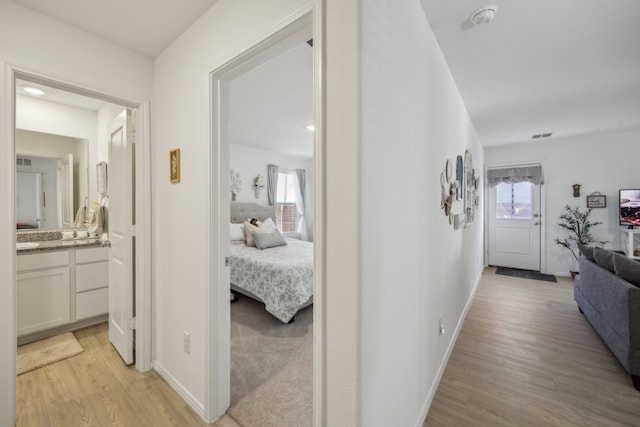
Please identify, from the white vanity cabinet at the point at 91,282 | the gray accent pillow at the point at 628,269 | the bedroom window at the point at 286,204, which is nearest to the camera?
the gray accent pillow at the point at 628,269

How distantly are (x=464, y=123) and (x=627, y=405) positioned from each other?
2.62 m

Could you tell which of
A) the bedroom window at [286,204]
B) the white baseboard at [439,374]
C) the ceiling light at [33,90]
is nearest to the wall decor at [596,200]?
the white baseboard at [439,374]

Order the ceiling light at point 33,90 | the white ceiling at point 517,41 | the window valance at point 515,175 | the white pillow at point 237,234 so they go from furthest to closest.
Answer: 1. the window valance at point 515,175
2. the white pillow at point 237,234
3. the ceiling light at point 33,90
4. the white ceiling at point 517,41

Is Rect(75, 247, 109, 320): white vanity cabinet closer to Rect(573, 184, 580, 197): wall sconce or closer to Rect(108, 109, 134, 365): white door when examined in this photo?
Rect(108, 109, 134, 365): white door

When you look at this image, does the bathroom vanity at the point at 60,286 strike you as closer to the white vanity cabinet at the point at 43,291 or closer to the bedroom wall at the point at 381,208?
the white vanity cabinet at the point at 43,291

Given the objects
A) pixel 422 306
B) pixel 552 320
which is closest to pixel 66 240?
pixel 422 306

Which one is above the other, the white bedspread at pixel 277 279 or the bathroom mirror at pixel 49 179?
the bathroom mirror at pixel 49 179

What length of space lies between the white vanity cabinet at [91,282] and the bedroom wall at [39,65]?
1.46 metres

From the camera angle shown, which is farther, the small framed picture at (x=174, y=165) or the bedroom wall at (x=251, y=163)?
the bedroom wall at (x=251, y=163)

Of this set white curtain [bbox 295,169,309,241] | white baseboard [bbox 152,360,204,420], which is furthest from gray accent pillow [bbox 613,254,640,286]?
white curtain [bbox 295,169,309,241]

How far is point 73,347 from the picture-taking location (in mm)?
2408

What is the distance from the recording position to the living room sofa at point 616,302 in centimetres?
192

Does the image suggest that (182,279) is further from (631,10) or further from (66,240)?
(631,10)

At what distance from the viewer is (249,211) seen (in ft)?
16.9
